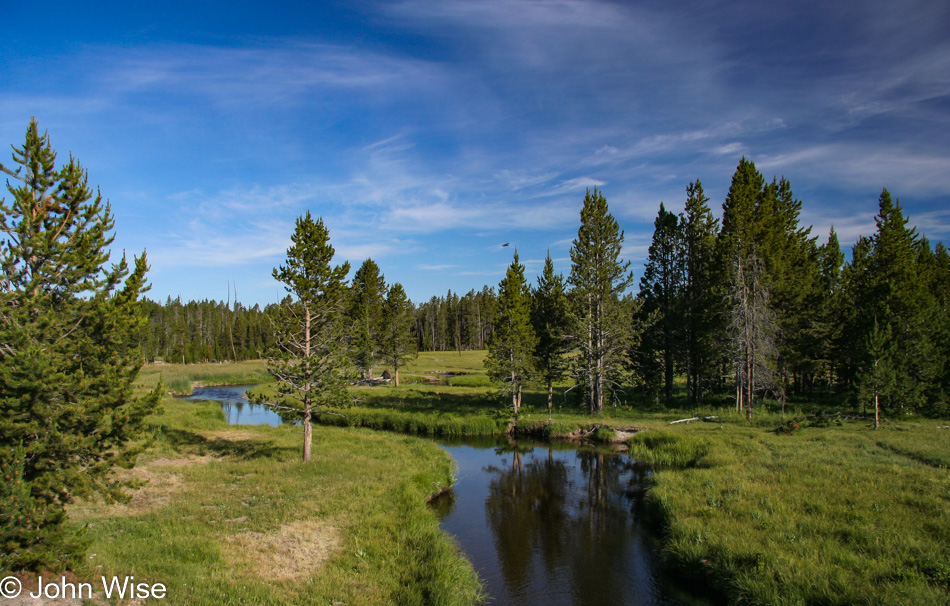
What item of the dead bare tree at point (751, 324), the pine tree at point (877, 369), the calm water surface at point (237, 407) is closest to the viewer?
the pine tree at point (877, 369)

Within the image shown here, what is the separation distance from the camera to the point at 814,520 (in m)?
15.1

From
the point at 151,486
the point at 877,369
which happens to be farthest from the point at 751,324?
the point at 151,486

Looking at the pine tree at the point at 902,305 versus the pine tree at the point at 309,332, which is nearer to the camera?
the pine tree at the point at 309,332

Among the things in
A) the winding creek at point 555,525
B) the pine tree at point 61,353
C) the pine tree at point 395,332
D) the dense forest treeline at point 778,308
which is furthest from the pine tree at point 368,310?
the pine tree at point 61,353

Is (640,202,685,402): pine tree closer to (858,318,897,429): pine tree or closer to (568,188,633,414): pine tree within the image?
(568,188,633,414): pine tree

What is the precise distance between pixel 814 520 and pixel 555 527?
29.9 ft

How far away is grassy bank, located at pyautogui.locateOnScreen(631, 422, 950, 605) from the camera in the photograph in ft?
38.2

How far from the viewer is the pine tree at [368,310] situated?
202ft

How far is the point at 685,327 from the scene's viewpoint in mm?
43281

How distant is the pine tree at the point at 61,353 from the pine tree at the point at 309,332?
913cm

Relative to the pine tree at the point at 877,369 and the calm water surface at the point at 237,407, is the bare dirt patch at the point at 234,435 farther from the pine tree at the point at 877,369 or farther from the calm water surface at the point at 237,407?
the pine tree at the point at 877,369

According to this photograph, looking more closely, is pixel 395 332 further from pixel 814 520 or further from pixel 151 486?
pixel 814 520

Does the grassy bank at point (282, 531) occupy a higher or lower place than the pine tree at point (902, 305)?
lower

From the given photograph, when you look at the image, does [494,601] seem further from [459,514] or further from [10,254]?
[10,254]
